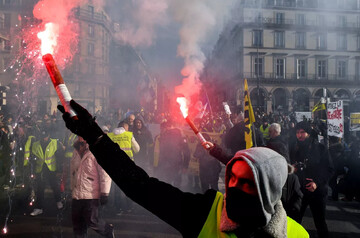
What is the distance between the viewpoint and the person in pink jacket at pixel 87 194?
13.4 feet

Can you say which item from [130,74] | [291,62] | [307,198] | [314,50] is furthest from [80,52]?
[307,198]

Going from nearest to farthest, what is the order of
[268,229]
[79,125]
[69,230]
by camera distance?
[268,229]
[79,125]
[69,230]

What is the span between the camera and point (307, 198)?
15.3 ft

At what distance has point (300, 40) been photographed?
44.2 metres

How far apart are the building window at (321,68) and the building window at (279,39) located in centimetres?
620

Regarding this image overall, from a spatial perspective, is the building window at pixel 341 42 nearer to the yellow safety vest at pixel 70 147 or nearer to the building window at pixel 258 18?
the building window at pixel 258 18

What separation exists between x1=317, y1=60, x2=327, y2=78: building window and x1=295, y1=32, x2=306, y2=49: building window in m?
3.53

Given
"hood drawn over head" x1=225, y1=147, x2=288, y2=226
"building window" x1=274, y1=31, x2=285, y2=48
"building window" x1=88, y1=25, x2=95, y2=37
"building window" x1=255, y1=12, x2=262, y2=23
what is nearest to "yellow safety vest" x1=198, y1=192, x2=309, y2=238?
"hood drawn over head" x1=225, y1=147, x2=288, y2=226

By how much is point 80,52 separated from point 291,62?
31734 mm

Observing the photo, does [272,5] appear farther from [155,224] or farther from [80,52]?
[155,224]

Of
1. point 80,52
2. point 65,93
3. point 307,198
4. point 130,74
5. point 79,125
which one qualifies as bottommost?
point 307,198

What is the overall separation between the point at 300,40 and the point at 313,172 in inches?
1744

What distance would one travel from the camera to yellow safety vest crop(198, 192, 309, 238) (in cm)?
139

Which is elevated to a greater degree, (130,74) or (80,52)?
(80,52)
